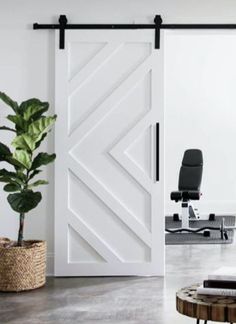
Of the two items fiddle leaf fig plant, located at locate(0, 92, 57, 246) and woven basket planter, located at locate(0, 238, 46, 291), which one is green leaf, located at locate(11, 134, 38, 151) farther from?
woven basket planter, located at locate(0, 238, 46, 291)

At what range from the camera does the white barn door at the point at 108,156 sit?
490 cm

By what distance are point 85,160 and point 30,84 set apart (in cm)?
83

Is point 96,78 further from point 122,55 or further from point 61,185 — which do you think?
point 61,185

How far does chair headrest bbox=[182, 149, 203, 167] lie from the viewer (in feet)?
25.8

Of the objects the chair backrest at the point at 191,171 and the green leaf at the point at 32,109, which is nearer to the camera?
the green leaf at the point at 32,109

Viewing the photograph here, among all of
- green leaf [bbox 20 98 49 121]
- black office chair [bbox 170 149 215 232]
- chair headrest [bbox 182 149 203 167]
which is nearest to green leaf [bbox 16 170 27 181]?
green leaf [bbox 20 98 49 121]

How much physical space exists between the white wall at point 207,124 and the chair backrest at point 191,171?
1223 mm

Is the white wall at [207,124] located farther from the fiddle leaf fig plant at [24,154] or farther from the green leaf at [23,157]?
the green leaf at [23,157]

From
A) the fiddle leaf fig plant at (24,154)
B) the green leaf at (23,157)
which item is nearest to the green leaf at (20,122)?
the fiddle leaf fig plant at (24,154)

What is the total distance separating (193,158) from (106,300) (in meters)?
4.12

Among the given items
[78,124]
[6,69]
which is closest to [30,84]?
[6,69]

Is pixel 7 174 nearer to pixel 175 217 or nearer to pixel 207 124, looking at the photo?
pixel 175 217

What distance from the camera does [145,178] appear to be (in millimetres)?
4895

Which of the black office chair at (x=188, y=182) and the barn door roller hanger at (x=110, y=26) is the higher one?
the barn door roller hanger at (x=110, y=26)
